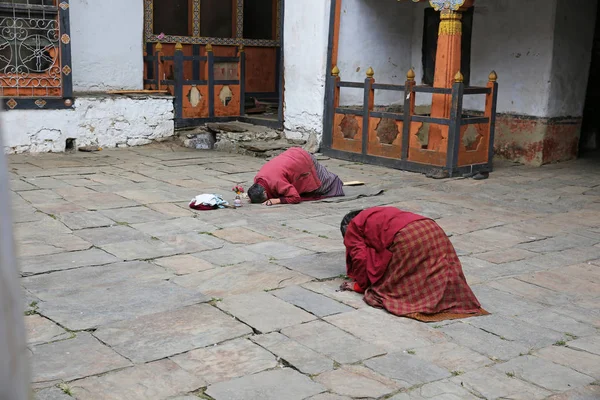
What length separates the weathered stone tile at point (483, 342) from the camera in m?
4.12

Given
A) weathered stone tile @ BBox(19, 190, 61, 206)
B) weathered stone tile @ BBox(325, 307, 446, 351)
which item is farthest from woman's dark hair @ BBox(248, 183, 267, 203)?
weathered stone tile @ BBox(325, 307, 446, 351)

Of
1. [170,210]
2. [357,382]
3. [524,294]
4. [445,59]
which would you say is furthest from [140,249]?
[445,59]

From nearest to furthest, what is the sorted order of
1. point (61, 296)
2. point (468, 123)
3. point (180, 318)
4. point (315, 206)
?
point (180, 318)
point (61, 296)
point (315, 206)
point (468, 123)

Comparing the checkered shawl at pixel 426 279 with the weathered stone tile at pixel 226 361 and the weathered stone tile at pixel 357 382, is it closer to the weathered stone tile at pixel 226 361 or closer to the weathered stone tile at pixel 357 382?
the weathered stone tile at pixel 357 382

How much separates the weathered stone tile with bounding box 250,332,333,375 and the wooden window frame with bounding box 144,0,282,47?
352 inches

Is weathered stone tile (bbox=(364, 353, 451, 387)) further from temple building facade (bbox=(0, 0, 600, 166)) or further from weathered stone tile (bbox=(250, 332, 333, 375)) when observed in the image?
temple building facade (bbox=(0, 0, 600, 166))

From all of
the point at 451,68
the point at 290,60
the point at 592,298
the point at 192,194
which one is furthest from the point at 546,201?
the point at 290,60

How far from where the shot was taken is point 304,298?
4.88 metres

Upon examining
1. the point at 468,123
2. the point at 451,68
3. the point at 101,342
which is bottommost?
the point at 101,342

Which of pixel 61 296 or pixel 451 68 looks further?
pixel 451 68

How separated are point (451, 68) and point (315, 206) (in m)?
3.15

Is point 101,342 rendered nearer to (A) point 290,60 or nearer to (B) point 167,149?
(B) point 167,149

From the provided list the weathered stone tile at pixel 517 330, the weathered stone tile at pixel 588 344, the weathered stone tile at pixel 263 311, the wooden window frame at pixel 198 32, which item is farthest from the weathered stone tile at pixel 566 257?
the wooden window frame at pixel 198 32

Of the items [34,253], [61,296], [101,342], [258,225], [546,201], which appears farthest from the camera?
[546,201]
